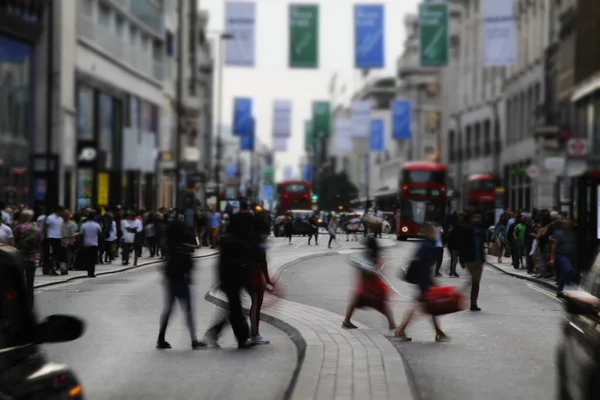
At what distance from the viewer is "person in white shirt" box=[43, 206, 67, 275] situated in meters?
31.2

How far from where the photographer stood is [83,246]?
31.8 metres

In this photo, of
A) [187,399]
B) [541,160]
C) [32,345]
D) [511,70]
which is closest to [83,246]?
[187,399]

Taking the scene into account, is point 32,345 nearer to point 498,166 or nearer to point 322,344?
point 322,344

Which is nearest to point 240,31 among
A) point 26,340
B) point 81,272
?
point 81,272

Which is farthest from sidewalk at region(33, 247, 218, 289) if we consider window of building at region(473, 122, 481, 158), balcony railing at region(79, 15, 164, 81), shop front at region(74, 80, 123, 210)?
window of building at region(473, 122, 481, 158)

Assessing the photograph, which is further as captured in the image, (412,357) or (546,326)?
(546,326)

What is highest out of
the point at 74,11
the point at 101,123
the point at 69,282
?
the point at 74,11

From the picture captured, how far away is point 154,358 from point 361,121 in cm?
11333

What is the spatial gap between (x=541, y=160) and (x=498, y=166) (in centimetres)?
1914

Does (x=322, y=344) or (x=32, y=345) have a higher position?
(x=32, y=345)

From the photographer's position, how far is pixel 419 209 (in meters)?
63.3

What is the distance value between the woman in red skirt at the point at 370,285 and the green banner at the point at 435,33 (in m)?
33.8

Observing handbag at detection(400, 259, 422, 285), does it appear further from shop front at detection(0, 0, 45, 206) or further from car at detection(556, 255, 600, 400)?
shop front at detection(0, 0, 45, 206)

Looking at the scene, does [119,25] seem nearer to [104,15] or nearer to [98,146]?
[104,15]
